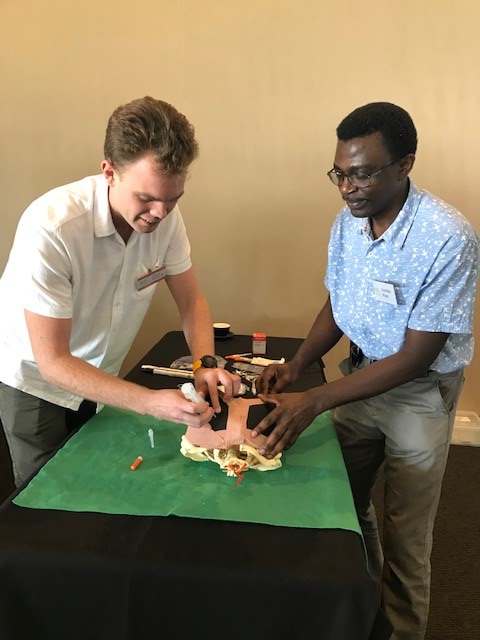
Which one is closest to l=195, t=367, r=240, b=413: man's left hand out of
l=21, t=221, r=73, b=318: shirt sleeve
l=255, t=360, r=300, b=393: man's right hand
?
l=255, t=360, r=300, b=393: man's right hand

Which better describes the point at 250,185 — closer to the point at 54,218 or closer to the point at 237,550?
the point at 54,218

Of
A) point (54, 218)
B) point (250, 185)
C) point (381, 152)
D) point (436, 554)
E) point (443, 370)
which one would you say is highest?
point (381, 152)

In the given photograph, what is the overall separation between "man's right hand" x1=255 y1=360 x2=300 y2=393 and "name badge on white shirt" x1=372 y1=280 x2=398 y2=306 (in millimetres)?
426

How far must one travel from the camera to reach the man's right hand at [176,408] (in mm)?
1153

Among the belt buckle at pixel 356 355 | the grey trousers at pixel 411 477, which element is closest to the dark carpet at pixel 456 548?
the grey trousers at pixel 411 477

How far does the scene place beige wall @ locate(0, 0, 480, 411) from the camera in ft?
8.25

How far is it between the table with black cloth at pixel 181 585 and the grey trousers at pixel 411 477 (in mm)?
524

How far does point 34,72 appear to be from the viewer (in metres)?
2.64

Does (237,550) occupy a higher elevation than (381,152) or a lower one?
lower

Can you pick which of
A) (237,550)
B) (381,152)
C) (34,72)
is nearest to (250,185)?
(34,72)

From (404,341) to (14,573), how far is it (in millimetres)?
1010

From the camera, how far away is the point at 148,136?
3.74 ft

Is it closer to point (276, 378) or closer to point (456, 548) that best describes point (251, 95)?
point (276, 378)

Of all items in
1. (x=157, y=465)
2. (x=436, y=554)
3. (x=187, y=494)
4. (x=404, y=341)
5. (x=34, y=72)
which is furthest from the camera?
(x=34, y=72)
